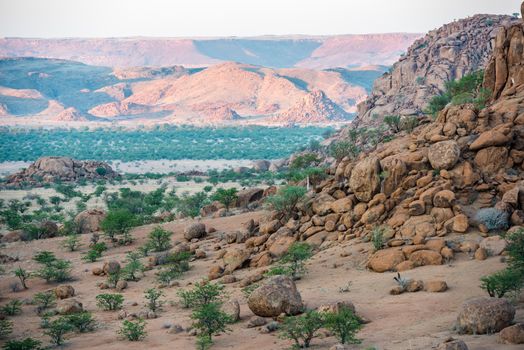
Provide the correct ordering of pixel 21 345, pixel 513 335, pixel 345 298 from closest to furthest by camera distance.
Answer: pixel 513 335 → pixel 21 345 → pixel 345 298

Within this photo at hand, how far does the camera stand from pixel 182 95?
155m

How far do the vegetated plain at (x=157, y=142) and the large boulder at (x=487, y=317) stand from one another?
71397mm

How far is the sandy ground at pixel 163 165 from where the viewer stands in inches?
2844

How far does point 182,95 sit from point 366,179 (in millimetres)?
137441

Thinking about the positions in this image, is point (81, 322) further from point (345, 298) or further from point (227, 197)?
point (227, 197)

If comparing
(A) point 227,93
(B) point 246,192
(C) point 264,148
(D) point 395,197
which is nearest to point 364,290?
(D) point 395,197

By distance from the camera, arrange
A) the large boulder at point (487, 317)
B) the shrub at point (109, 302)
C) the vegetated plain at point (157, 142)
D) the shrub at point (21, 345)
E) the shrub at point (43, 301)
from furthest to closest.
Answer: the vegetated plain at point (157, 142), the shrub at point (43, 301), the shrub at point (109, 302), the shrub at point (21, 345), the large boulder at point (487, 317)

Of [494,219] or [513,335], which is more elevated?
[513,335]

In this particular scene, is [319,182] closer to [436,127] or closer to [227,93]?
[436,127]

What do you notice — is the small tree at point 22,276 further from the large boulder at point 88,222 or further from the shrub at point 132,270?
the large boulder at point 88,222

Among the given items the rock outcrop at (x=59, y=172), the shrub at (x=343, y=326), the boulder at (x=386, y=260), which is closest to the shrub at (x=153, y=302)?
the boulder at (x=386, y=260)

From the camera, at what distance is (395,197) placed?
66.3ft

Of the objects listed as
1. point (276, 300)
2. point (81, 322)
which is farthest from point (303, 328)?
point (81, 322)

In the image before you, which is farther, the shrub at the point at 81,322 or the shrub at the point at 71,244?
the shrub at the point at 71,244
